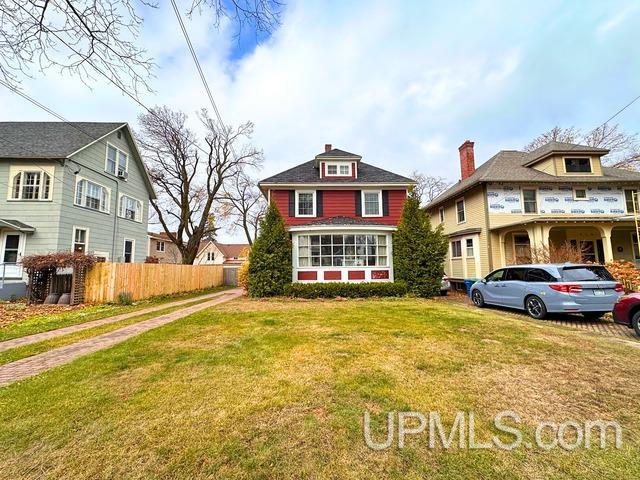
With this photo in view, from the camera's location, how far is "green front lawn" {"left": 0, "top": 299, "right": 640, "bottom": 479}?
227cm

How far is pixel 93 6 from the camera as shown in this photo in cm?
349

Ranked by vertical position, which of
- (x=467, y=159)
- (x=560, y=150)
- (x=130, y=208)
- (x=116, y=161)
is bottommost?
(x=130, y=208)

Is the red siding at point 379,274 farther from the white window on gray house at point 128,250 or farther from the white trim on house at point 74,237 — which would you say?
the white window on gray house at point 128,250

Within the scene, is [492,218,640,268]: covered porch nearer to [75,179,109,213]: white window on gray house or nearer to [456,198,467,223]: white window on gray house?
[456,198,467,223]: white window on gray house

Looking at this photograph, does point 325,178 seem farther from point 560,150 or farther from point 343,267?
point 560,150

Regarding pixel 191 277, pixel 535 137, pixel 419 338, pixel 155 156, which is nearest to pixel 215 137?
pixel 155 156

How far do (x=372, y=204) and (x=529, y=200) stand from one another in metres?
9.25

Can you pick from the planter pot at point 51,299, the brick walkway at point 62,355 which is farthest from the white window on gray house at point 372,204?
the planter pot at point 51,299

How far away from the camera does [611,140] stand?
24.1 m

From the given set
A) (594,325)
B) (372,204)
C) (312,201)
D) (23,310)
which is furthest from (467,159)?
(23,310)

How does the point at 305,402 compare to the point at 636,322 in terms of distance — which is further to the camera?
the point at 636,322

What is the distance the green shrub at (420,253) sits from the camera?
46.2ft

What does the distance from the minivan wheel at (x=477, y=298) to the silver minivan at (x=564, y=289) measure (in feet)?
4.46

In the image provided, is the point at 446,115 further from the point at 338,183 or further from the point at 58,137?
the point at 58,137
